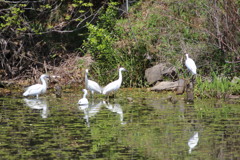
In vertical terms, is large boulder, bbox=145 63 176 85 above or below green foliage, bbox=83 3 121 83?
below

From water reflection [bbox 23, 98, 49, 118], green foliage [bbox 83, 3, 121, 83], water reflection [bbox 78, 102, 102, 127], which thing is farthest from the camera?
green foliage [bbox 83, 3, 121, 83]

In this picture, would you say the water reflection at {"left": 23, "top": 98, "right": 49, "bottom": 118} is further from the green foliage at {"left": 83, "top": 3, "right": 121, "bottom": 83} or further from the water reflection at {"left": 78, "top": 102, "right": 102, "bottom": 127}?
the green foliage at {"left": 83, "top": 3, "right": 121, "bottom": 83}

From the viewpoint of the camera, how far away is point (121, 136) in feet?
31.3

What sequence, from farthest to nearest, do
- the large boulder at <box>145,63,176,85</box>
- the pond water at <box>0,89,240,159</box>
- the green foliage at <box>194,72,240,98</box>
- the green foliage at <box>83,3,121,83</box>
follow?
the green foliage at <box>83,3,121,83</box>, the large boulder at <box>145,63,176,85</box>, the green foliage at <box>194,72,240,98</box>, the pond water at <box>0,89,240,159</box>

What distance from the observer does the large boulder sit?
18078mm

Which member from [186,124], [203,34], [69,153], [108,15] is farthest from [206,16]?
[69,153]

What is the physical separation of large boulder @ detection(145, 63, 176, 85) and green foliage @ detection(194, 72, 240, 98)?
2796mm

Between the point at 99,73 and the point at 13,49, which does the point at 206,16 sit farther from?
the point at 13,49

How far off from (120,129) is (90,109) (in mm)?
3200

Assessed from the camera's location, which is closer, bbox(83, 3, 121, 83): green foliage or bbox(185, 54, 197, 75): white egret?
bbox(185, 54, 197, 75): white egret

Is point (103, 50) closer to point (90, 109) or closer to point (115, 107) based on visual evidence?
point (115, 107)

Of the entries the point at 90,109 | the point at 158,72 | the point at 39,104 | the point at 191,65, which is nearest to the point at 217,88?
the point at 191,65

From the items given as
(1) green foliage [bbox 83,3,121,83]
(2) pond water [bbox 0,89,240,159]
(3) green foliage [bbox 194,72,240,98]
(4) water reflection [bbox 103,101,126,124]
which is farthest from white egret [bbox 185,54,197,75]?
(1) green foliage [bbox 83,3,121,83]

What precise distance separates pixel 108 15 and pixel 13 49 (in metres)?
4.27
